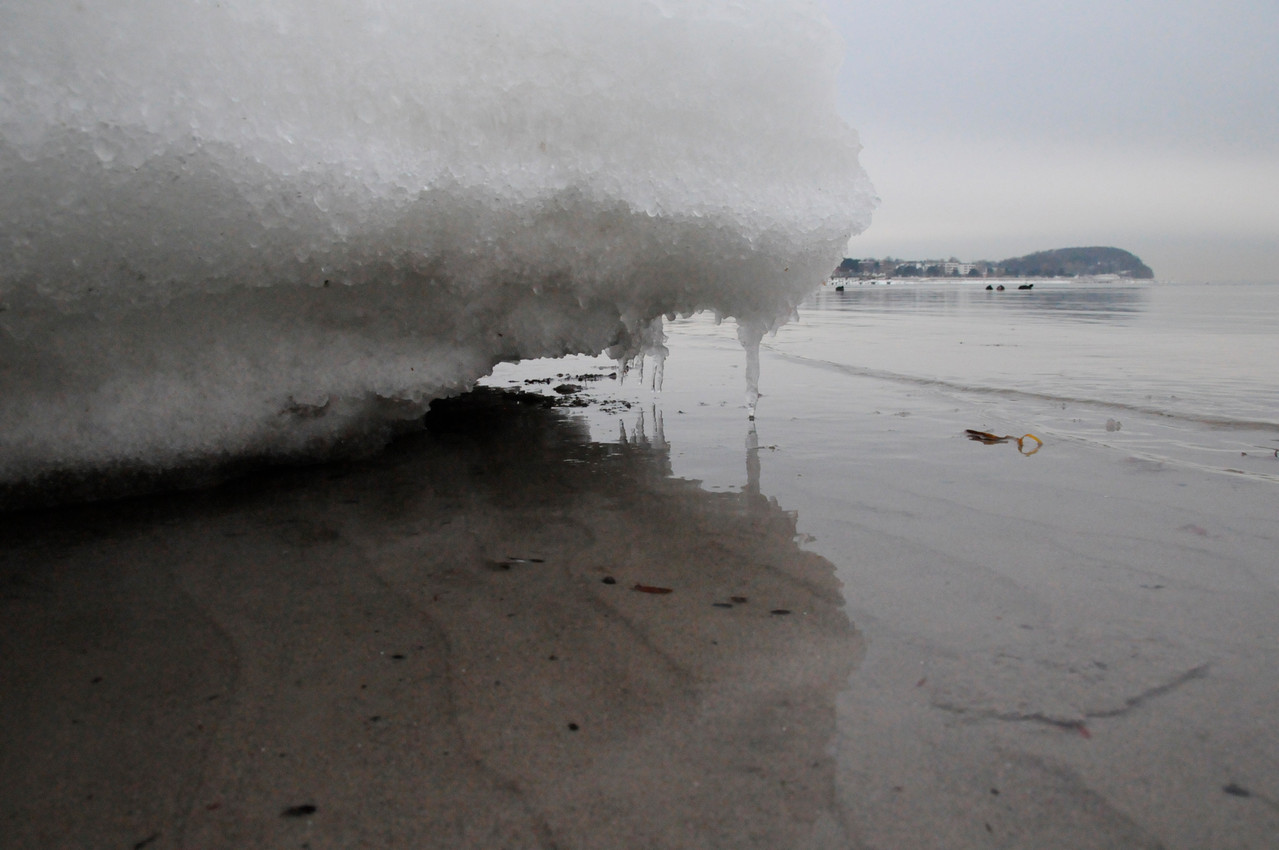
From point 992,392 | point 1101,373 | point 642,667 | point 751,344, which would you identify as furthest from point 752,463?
point 1101,373

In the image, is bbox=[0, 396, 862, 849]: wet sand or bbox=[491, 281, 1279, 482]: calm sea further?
bbox=[491, 281, 1279, 482]: calm sea

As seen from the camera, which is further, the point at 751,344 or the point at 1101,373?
the point at 1101,373

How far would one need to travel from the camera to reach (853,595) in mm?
1461

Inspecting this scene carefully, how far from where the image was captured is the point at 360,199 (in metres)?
1.77

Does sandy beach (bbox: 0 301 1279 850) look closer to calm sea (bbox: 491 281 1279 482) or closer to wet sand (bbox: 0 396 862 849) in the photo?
wet sand (bbox: 0 396 862 849)

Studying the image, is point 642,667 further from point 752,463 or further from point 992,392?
point 992,392

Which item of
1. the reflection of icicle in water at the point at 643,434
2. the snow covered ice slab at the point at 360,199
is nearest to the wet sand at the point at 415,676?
the snow covered ice slab at the point at 360,199

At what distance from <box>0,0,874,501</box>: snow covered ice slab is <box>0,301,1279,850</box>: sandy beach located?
31 centimetres

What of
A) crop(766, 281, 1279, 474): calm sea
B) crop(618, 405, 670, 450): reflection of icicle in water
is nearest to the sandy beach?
crop(618, 405, 670, 450): reflection of icicle in water

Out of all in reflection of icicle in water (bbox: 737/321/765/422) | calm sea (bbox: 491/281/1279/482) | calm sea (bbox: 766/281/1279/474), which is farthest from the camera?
calm sea (bbox: 766/281/1279/474)

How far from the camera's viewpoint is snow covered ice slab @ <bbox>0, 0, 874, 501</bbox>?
5.11 ft

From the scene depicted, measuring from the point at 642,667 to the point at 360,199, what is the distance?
123cm

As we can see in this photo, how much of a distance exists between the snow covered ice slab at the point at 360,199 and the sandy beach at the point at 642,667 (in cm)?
31

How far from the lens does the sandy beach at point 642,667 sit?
2.88ft
